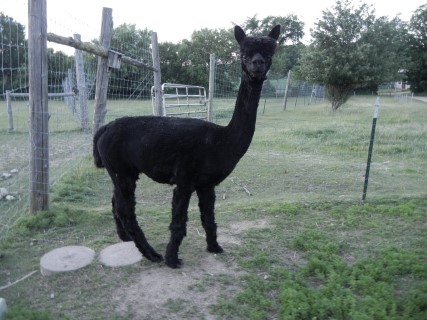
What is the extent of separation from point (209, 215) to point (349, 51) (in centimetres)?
2195

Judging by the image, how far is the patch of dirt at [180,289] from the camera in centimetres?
311

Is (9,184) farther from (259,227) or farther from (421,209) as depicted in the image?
(421,209)

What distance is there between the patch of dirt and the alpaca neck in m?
1.20

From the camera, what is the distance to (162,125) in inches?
150

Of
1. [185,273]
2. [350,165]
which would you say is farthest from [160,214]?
[350,165]

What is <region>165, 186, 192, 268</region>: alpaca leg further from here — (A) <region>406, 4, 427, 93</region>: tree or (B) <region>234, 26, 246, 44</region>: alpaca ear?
(A) <region>406, 4, 427, 93</region>: tree

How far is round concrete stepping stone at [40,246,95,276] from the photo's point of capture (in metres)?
3.70

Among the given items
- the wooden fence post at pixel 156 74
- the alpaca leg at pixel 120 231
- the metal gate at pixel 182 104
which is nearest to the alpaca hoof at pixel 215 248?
the alpaca leg at pixel 120 231

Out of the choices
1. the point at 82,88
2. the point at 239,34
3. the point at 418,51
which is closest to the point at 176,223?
the point at 239,34

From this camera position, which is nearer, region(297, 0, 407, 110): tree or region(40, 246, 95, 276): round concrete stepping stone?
region(40, 246, 95, 276): round concrete stepping stone

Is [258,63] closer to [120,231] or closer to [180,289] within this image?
[180,289]

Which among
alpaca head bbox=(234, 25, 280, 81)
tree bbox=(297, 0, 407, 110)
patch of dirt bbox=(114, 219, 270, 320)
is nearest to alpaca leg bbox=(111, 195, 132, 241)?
patch of dirt bbox=(114, 219, 270, 320)

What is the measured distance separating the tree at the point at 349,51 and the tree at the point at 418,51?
27.7 meters

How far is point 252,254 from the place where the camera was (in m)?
4.20
